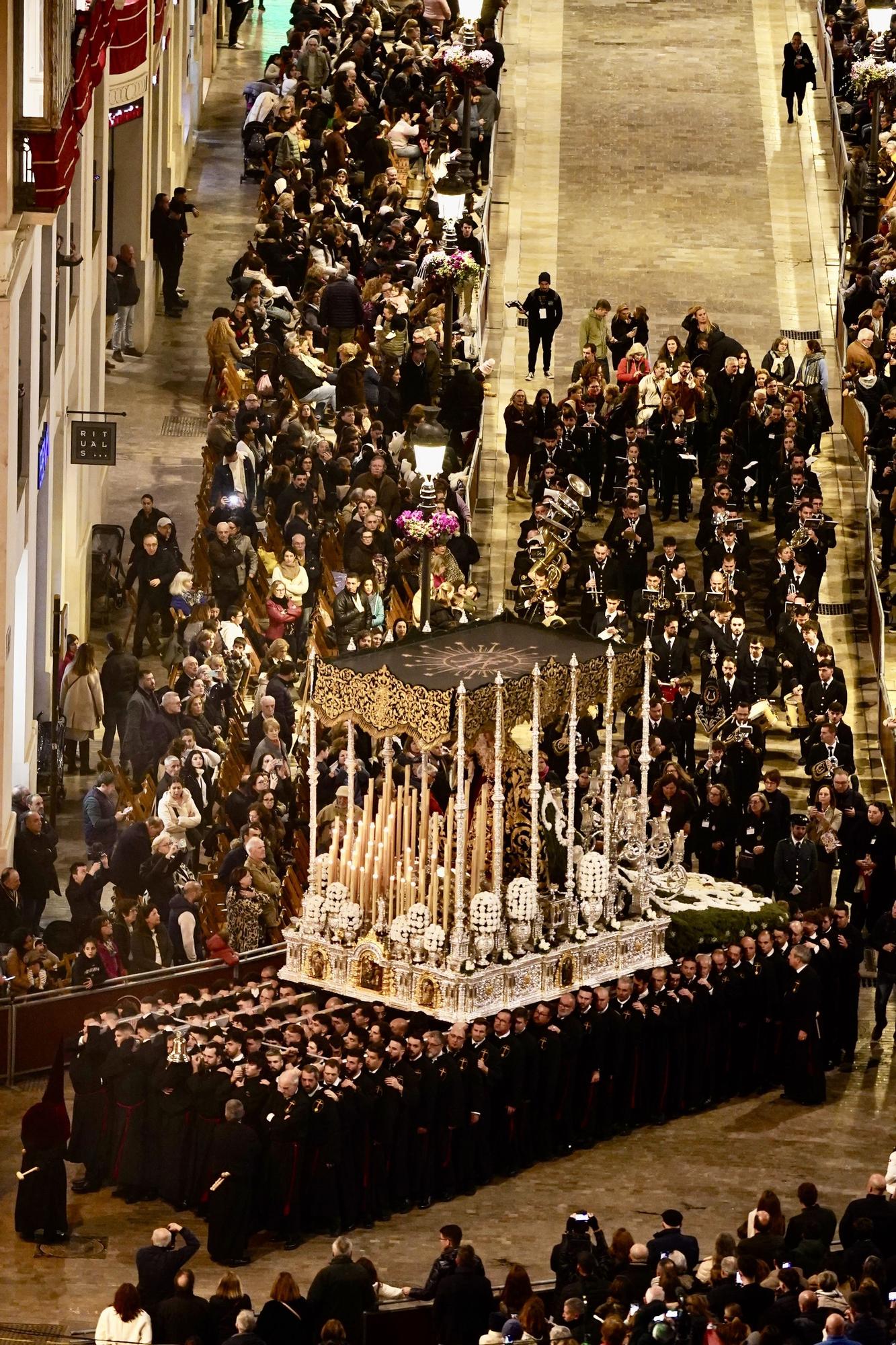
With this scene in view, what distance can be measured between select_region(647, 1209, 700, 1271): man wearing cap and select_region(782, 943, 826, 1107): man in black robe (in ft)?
18.8

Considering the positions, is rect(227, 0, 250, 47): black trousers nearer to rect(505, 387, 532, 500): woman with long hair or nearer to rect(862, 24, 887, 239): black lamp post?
rect(862, 24, 887, 239): black lamp post

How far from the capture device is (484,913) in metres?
29.9

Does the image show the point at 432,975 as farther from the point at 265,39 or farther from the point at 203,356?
the point at 265,39

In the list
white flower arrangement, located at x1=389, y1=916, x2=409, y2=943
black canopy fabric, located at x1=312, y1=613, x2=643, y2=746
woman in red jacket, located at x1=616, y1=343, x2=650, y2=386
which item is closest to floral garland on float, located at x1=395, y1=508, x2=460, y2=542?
black canopy fabric, located at x1=312, y1=613, x2=643, y2=746

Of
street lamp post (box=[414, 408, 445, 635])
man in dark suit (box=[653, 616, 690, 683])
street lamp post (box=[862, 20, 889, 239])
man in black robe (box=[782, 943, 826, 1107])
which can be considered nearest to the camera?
man in black robe (box=[782, 943, 826, 1107])

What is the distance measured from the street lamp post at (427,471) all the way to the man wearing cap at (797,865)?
12.5 feet

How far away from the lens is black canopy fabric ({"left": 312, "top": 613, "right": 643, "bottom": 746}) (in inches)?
1186

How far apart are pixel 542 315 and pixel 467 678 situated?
1564 centimetres

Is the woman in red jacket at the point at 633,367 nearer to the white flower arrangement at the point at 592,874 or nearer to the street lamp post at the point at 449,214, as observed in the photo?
the street lamp post at the point at 449,214

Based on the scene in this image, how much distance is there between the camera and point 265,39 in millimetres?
61312

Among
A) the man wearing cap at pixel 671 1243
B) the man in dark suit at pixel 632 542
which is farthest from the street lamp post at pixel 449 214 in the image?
the man wearing cap at pixel 671 1243

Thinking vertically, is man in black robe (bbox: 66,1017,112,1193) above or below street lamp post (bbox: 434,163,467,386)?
below

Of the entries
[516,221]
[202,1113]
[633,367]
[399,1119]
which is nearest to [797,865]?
[399,1119]

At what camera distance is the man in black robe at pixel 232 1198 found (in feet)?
89.6
